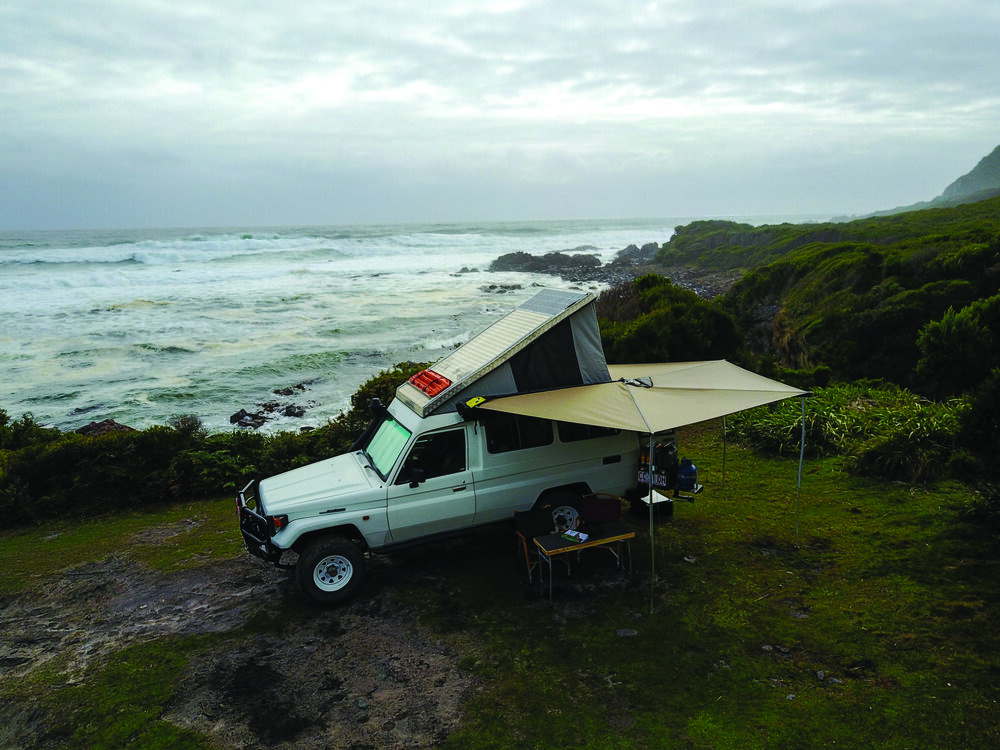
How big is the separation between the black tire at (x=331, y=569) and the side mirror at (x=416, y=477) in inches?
37.0

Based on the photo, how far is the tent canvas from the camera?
683 centimetres

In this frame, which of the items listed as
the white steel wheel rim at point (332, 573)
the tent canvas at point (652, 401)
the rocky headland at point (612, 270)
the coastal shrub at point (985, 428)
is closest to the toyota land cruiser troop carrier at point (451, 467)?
the white steel wheel rim at point (332, 573)

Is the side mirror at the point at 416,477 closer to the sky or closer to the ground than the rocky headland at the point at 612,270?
closer to the ground

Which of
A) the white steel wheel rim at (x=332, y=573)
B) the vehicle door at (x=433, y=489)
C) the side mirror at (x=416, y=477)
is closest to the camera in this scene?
the white steel wheel rim at (x=332, y=573)

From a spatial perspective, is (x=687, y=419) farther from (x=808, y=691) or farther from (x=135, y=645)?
(x=135, y=645)

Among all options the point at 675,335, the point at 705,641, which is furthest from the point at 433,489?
the point at 675,335

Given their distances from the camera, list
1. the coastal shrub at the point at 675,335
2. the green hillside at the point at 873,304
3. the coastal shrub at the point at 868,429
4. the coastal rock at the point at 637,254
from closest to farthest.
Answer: the coastal shrub at the point at 868,429 → the coastal shrub at the point at 675,335 → the green hillside at the point at 873,304 → the coastal rock at the point at 637,254

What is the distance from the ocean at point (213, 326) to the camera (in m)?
21.5

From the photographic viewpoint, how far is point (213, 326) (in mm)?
34500

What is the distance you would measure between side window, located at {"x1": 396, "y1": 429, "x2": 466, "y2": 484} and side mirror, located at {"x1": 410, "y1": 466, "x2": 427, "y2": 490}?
0.26ft

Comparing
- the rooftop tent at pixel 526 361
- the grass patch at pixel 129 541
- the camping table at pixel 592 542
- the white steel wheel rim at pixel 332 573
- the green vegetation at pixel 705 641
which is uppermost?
the rooftop tent at pixel 526 361

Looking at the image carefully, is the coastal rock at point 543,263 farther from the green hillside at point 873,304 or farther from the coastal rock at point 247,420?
the coastal rock at point 247,420

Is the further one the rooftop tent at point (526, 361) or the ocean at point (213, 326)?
the ocean at point (213, 326)

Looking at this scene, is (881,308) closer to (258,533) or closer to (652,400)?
(652,400)
